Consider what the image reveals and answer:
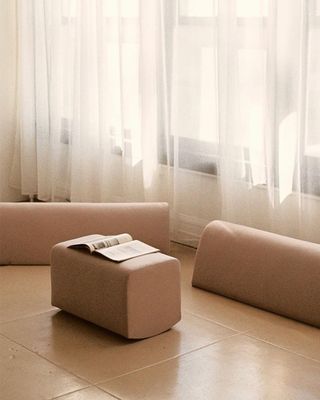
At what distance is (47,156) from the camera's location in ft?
17.8

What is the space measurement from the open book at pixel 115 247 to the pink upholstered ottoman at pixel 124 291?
29 millimetres

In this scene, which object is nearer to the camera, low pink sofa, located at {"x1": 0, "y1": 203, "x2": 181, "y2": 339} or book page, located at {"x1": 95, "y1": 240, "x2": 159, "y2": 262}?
low pink sofa, located at {"x1": 0, "y1": 203, "x2": 181, "y2": 339}

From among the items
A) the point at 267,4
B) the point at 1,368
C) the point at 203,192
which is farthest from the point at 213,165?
the point at 1,368

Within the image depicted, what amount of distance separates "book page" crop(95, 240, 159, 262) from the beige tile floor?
0.96 ft

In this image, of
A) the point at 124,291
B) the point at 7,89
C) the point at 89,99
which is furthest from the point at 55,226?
the point at 7,89

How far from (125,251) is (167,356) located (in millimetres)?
492

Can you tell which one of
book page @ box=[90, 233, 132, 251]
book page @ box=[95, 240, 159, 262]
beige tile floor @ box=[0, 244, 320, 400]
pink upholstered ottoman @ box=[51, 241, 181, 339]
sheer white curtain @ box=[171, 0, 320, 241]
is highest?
sheer white curtain @ box=[171, 0, 320, 241]

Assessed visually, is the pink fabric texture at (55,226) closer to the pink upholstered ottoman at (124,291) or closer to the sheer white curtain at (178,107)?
the sheer white curtain at (178,107)

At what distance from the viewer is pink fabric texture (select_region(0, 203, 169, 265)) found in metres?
4.37

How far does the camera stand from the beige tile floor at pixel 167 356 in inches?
119

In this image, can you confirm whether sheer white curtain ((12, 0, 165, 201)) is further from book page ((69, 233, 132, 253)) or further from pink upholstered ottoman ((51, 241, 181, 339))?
pink upholstered ottoman ((51, 241, 181, 339))

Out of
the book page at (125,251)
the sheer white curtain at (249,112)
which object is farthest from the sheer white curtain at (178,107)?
the book page at (125,251)

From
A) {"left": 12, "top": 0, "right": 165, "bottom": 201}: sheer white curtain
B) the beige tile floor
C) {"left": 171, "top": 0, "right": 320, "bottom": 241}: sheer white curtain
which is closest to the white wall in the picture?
{"left": 12, "top": 0, "right": 165, "bottom": 201}: sheer white curtain

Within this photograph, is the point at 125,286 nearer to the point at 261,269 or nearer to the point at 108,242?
the point at 108,242
